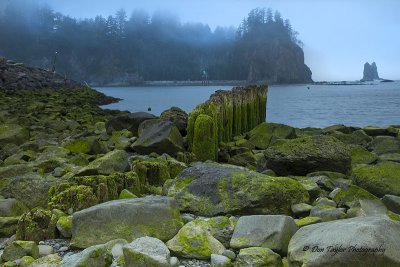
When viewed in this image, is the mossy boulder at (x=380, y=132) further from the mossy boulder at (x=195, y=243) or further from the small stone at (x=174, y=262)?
the small stone at (x=174, y=262)

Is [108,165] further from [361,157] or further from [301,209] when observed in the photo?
[361,157]

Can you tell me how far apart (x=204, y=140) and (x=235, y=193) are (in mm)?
6232

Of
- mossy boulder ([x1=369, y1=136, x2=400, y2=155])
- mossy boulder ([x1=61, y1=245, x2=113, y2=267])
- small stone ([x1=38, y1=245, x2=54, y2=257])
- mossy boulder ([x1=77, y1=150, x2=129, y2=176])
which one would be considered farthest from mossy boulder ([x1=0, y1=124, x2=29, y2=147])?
mossy boulder ([x1=369, y1=136, x2=400, y2=155])

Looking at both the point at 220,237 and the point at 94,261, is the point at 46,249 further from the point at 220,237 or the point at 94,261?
the point at 220,237

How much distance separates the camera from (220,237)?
535 cm

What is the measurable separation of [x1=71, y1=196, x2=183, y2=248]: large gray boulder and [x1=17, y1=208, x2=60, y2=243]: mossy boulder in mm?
522

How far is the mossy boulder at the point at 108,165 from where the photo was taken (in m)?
8.70

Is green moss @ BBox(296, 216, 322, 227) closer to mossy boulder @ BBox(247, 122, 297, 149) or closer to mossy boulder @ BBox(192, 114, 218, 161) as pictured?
mossy boulder @ BBox(192, 114, 218, 161)

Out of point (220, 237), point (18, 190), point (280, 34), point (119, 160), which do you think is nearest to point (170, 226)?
point (220, 237)

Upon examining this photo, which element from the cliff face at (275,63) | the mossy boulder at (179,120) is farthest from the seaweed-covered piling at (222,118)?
the cliff face at (275,63)

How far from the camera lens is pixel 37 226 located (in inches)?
232

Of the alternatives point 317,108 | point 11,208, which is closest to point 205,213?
point 11,208

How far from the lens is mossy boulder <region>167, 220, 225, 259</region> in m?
4.98

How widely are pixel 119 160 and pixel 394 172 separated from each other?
17.5 ft
